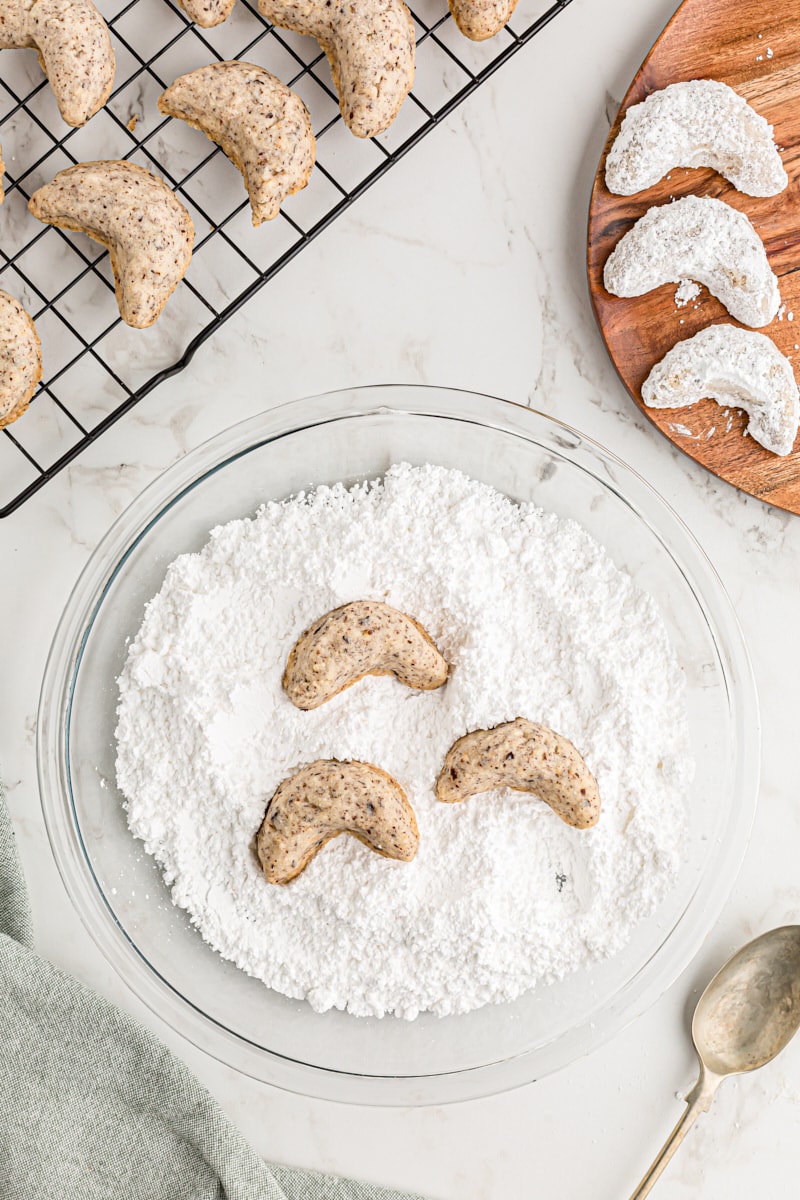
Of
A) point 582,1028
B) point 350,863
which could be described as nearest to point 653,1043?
point 582,1028

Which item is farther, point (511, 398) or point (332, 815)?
point (511, 398)

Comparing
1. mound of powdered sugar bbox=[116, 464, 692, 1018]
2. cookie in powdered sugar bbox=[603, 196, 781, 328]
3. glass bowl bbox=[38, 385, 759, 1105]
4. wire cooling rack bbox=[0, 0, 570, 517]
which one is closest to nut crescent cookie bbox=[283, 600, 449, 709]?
mound of powdered sugar bbox=[116, 464, 692, 1018]

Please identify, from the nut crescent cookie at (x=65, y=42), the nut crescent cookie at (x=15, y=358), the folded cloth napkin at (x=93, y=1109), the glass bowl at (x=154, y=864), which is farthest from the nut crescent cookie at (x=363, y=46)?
the folded cloth napkin at (x=93, y=1109)

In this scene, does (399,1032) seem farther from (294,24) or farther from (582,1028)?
(294,24)

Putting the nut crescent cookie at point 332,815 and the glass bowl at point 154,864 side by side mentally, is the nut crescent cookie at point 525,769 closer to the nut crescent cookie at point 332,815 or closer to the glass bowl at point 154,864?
the nut crescent cookie at point 332,815

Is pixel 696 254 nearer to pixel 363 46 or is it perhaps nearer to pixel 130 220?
pixel 363 46

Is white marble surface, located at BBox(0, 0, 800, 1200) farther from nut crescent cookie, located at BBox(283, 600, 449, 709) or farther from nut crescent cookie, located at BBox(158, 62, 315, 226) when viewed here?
nut crescent cookie, located at BBox(283, 600, 449, 709)

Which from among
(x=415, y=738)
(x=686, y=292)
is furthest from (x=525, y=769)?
(x=686, y=292)
